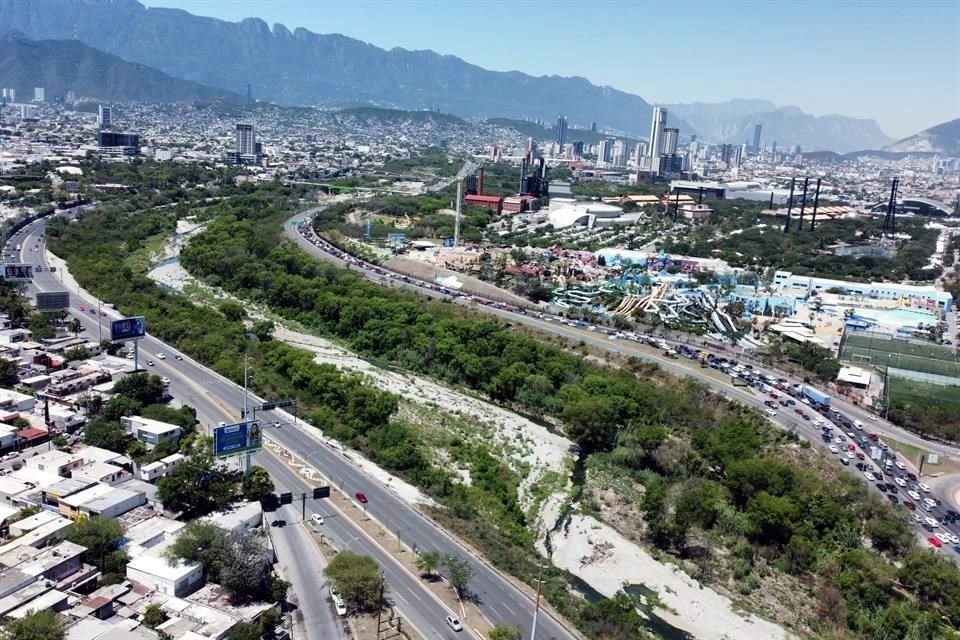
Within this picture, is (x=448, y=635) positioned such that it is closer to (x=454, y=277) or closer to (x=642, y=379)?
(x=642, y=379)

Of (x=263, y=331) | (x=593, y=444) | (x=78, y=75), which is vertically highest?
(x=78, y=75)

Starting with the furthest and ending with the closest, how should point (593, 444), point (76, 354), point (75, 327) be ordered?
point (75, 327) → point (76, 354) → point (593, 444)

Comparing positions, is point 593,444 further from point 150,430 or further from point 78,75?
point 78,75

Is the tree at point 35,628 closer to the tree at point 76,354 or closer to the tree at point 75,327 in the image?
the tree at point 76,354

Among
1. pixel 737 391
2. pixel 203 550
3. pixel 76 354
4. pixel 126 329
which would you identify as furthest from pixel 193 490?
pixel 737 391

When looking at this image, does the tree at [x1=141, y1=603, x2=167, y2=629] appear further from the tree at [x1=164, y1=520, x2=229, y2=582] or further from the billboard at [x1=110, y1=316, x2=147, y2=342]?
the billboard at [x1=110, y1=316, x2=147, y2=342]

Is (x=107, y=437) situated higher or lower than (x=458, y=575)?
higher
